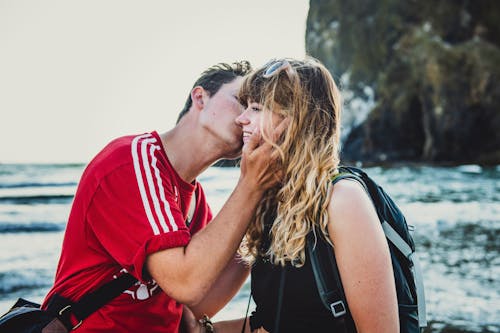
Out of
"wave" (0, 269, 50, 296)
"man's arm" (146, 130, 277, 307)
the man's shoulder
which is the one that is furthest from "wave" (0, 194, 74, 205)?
"man's arm" (146, 130, 277, 307)

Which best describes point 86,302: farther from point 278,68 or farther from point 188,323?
point 278,68

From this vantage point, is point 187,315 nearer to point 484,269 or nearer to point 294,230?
point 294,230

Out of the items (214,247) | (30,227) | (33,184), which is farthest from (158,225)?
(33,184)

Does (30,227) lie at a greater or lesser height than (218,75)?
lesser

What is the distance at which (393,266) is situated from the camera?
6.86ft

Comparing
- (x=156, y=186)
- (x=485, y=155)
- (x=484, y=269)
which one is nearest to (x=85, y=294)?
(x=156, y=186)

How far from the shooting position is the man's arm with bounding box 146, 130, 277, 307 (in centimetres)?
208

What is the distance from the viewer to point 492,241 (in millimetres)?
10000

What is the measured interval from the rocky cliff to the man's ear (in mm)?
34516

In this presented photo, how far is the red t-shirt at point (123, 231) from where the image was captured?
215 cm

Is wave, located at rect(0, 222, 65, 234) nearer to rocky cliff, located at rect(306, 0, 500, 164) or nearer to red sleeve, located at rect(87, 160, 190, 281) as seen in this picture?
red sleeve, located at rect(87, 160, 190, 281)

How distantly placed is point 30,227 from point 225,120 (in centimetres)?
1275

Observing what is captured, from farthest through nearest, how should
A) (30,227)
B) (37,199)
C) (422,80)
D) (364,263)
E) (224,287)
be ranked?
(422,80), (37,199), (30,227), (224,287), (364,263)

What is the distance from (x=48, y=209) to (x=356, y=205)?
1752 centimetres
